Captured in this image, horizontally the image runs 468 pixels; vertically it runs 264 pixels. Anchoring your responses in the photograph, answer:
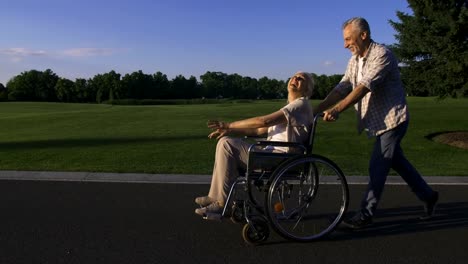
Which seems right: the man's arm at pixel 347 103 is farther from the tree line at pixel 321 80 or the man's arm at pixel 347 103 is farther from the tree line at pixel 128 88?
the tree line at pixel 128 88

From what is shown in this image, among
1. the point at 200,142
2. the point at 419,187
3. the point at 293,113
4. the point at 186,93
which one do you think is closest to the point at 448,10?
the point at 200,142

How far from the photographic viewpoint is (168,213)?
569 centimetres

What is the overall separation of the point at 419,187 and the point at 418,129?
13813mm

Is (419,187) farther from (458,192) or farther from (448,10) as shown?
(448,10)

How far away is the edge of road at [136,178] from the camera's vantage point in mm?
7547

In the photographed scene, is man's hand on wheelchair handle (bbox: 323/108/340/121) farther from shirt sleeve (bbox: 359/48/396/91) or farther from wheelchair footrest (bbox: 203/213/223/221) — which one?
wheelchair footrest (bbox: 203/213/223/221)

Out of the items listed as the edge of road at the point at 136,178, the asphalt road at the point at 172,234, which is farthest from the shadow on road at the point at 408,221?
the edge of road at the point at 136,178

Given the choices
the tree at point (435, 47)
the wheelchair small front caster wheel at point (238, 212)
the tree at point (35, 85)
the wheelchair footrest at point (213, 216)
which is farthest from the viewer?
the tree at point (35, 85)

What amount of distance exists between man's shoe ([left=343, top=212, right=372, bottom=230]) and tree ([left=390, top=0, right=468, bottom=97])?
9.88 meters

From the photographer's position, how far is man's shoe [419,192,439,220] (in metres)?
5.44

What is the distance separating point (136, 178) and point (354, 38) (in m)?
4.13

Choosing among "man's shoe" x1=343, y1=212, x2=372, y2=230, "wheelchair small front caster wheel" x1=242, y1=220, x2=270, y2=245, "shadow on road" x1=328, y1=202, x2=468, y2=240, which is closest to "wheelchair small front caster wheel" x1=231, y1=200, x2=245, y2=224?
"wheelchair small front caster wheel" x1=242, y1=220, x2=270, y2=245

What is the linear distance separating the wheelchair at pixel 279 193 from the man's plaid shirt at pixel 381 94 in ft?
2.17

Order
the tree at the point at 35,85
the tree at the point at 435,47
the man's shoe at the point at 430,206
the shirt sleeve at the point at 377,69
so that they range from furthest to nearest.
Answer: the tree at the point at 35,85
the tree at the point at 435,47
the man's shoe at the point at 430,206
the shirt sleeve at the point at 377,69
